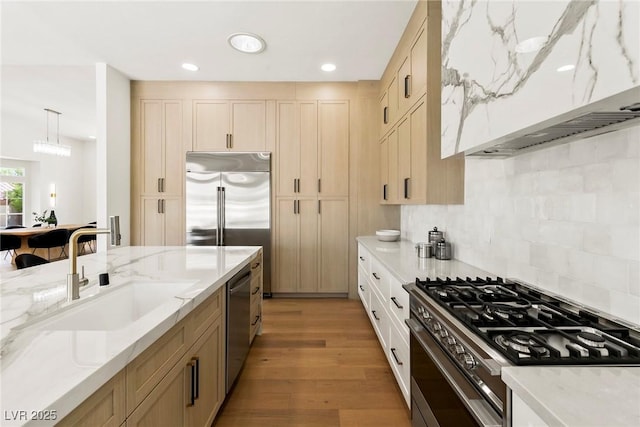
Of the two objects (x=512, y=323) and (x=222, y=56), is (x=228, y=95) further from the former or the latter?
(x=512, y=323)

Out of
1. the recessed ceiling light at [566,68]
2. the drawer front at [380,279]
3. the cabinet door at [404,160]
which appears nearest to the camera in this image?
the recessed ceiling light at [566,68]

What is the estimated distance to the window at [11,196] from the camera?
704 cm

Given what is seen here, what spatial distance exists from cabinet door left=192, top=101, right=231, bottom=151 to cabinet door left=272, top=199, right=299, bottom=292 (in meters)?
1.18

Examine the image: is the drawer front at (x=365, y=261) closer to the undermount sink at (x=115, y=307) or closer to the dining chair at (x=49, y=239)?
the undermount sink at (x=115, y=307)

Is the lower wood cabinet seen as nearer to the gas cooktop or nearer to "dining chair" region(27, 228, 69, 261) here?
the gas cooktop

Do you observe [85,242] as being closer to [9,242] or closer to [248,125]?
[9,242]

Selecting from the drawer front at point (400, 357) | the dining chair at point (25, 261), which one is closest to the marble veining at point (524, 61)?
the drawer front at point (400, 357)

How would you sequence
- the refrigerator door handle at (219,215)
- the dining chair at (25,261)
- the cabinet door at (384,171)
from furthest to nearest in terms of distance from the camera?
the refrigerator door handle at (219,215) → the cabinet door at (384,171) → the dining chair at (25,261)

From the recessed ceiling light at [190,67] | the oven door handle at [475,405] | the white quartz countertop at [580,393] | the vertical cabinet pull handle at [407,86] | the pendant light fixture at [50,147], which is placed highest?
the recessed ceiling light at [190,67]

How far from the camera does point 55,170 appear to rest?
309 inches

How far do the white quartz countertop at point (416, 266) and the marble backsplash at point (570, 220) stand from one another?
136mm

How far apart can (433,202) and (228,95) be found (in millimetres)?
3241

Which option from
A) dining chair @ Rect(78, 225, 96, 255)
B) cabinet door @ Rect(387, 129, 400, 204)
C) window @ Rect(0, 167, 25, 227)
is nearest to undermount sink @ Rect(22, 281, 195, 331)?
cabinet door @ Rect(387, 129, 400, 204)

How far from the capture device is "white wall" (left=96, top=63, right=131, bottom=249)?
372 centimetres
